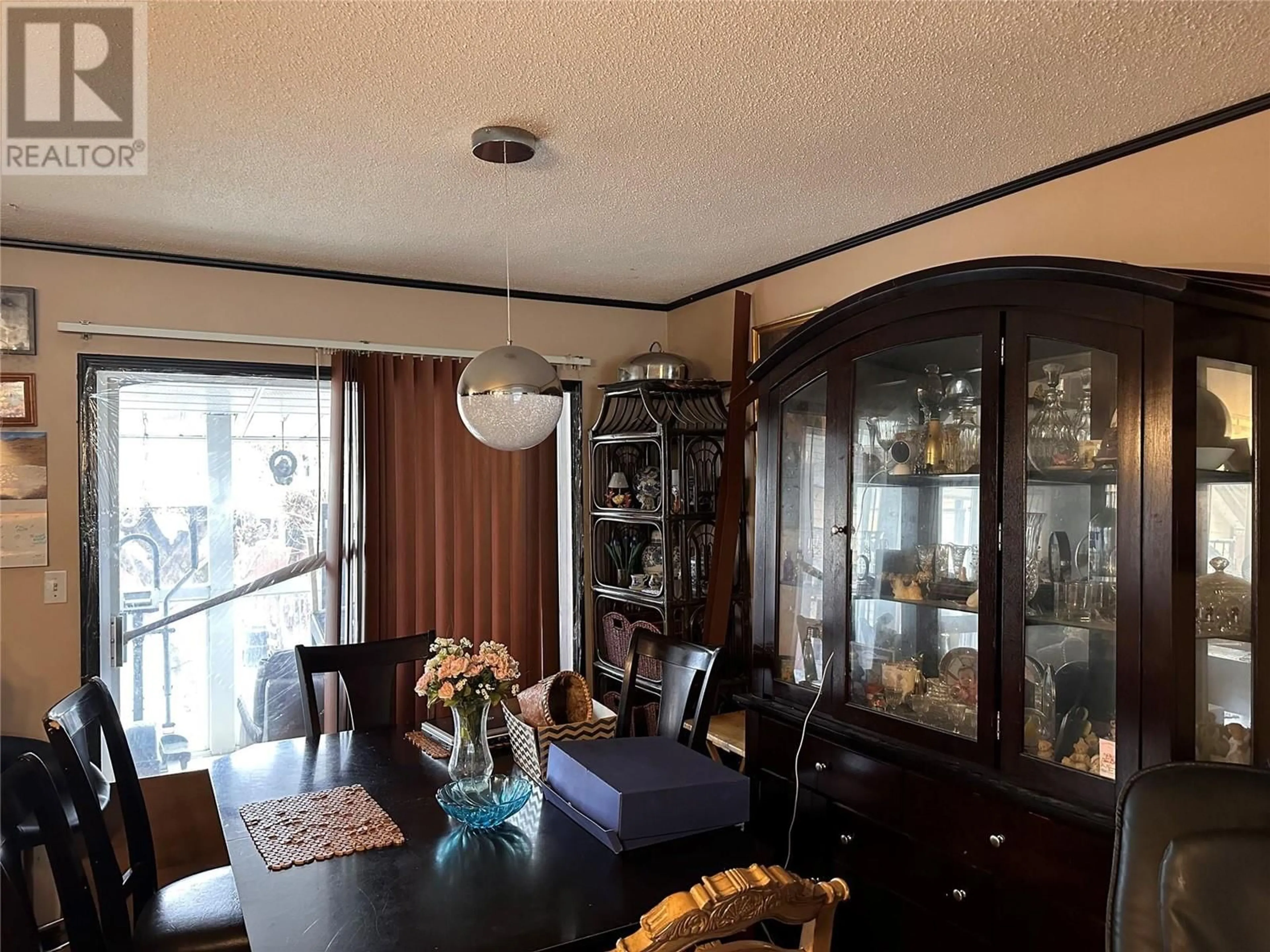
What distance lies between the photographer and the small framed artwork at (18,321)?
2.82m

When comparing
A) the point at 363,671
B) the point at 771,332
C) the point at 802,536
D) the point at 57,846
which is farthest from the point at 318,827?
the point at 771,332

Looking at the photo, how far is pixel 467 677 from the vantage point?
1.94 meters

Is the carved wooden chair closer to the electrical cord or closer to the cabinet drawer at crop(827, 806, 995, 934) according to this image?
the cabinet drawer at crop(827, 806, 995, 934)

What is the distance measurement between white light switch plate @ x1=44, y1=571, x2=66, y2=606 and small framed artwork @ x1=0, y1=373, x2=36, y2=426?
513mm

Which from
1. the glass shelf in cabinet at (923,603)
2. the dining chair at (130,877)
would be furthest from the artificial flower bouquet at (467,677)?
the glass shelf in cabinet at (923,603)

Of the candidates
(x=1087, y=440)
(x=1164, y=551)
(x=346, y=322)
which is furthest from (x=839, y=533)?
(x=346, y=322)

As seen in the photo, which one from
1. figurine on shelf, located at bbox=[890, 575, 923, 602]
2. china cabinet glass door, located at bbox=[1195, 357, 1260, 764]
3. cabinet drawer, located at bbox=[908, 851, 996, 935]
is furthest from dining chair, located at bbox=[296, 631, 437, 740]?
china cabinet glass door, located at bbox=[1195, 357, 1260, 764]

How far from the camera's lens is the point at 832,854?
2277 mm

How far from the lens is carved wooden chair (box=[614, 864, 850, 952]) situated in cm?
98

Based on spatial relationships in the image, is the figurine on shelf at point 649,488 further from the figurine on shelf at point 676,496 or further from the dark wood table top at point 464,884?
the dark wood table top at point 464,884

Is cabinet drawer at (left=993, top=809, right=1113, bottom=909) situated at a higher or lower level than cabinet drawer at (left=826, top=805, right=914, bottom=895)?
higher

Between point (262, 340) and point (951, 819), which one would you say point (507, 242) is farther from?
point (951, 819)

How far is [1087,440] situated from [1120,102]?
76cm

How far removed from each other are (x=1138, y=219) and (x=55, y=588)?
11.4ft
